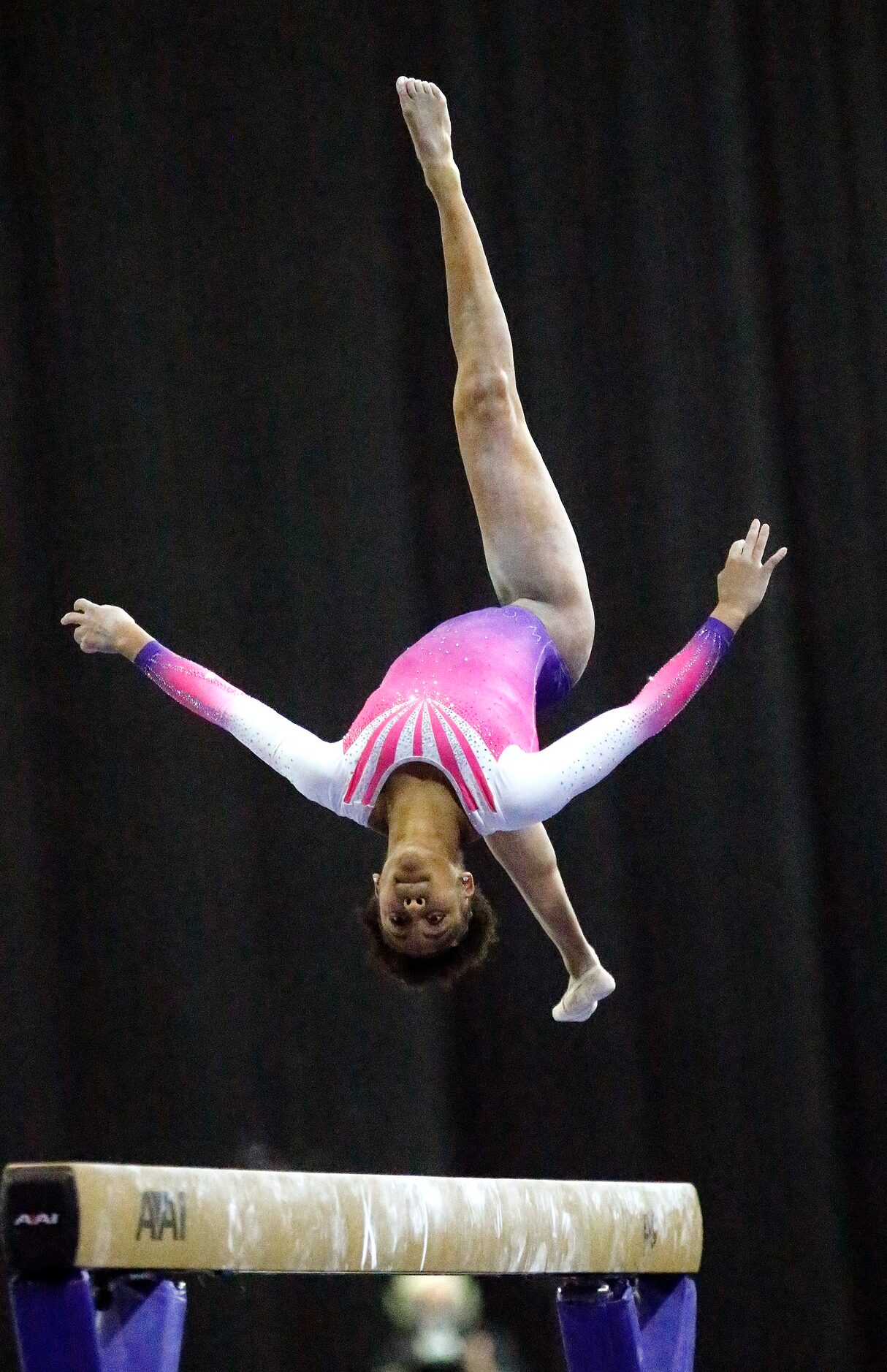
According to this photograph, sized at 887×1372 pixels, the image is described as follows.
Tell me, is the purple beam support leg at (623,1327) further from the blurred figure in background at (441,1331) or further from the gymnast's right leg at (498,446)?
the blurred figure in background at (441,1331)

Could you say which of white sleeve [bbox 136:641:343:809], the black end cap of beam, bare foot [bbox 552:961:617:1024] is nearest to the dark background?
bare foot [bbox 552:961:617:1024]

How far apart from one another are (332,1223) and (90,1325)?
20.0 inches

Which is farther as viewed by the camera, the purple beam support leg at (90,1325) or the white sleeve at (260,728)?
the white sleeve at (260,728)

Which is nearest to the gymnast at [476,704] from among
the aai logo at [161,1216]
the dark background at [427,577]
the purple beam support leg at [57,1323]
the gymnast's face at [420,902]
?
the gymnast's face at [420,902]

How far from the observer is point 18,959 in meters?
5.10

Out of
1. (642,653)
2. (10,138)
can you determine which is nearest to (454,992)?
(642,653)

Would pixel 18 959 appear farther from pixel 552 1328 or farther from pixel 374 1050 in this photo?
pixel 552 1328

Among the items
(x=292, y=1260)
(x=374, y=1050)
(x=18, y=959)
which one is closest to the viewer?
(x=292, y=1260)

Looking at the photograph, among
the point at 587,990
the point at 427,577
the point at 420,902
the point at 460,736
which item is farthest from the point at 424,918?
the point at 427,577

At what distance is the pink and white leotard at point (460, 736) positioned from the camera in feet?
11.0

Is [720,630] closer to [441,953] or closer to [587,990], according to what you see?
[441,953]

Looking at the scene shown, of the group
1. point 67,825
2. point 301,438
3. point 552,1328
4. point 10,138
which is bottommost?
point 552,1328

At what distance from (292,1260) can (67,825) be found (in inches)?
116

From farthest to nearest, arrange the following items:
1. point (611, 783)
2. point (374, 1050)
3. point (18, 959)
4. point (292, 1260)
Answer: point (611, 783), point (374, 1050), point (18, 959), point (292, 1260)
